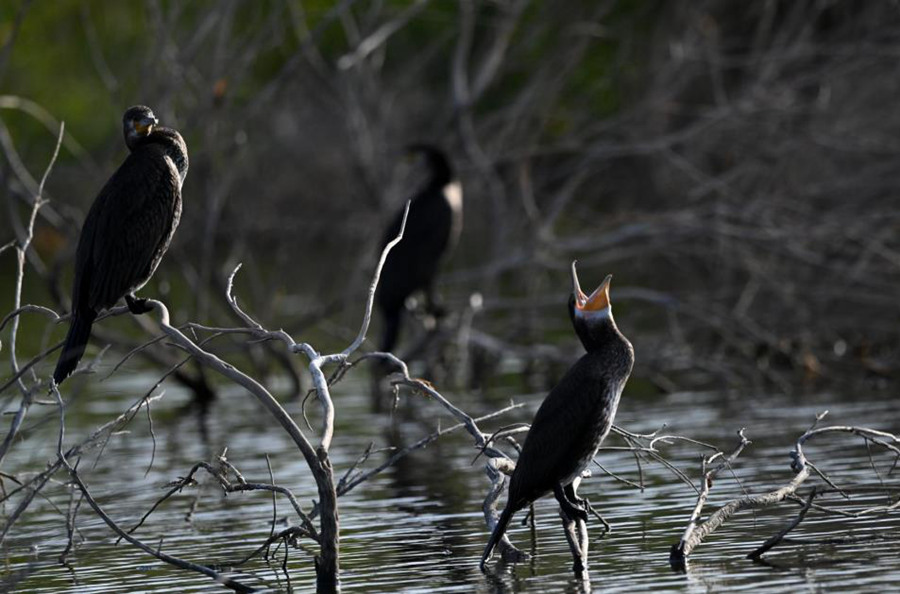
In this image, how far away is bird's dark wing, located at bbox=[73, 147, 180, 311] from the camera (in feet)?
22.2

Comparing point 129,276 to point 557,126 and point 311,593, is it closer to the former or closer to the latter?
point 311,593

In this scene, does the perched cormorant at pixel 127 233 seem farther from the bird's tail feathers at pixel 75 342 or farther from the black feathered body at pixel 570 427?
the black feathered body at pixel 570 427

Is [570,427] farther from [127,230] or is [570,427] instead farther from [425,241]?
[425,241]

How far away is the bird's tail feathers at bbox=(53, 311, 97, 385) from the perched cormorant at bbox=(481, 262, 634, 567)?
1650 millimetres

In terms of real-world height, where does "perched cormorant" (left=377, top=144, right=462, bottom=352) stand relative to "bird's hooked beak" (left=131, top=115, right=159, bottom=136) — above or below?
above

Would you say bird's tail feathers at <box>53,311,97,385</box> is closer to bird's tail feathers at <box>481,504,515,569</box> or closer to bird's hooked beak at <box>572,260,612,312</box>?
bird's tail feathers at <box>481,504,515,569</box>

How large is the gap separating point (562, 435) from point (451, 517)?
1.96 metres

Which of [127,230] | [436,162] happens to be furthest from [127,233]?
[436,162]

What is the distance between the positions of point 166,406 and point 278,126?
487 inches

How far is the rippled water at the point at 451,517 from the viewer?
6016mm

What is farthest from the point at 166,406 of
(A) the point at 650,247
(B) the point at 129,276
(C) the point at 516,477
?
(C) the point at 516,477

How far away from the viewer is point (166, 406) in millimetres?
13961

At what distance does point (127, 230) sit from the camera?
686 cm

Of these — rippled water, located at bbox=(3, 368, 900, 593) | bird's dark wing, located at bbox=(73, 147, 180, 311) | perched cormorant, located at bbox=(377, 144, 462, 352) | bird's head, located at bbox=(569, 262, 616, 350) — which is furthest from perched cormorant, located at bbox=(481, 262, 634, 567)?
perched cormorant, located at bbox=(377, 144, 462, 352)
